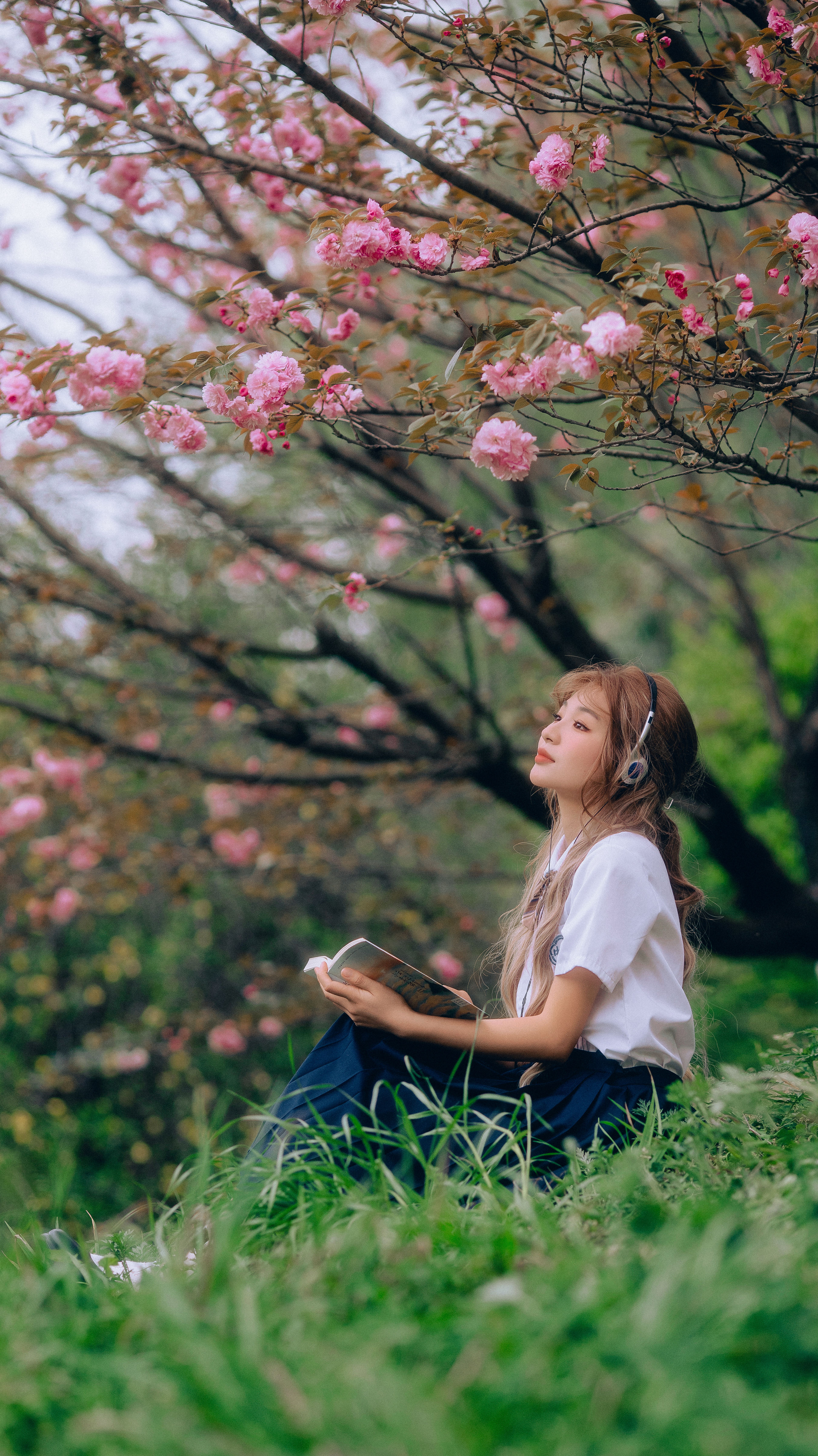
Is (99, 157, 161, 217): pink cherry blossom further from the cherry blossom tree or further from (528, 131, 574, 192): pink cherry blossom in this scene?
(528, 131, 574, 192): pink cherry blossom

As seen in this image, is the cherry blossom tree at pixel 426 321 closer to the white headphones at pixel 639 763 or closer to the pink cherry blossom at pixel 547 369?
the pink cherry blossom at pixel 547 369

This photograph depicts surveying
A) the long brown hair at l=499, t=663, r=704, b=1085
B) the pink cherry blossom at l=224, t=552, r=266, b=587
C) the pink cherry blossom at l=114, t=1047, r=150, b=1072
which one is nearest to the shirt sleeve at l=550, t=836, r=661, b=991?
the long brown hair at l=499, t=663, r=704, b=1085

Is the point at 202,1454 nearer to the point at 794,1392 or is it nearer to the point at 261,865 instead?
the point at 794,1392

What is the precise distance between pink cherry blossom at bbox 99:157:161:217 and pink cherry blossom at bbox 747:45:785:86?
1.66 metres

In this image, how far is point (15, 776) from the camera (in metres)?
4.62

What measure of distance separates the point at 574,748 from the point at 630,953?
449 millimetres

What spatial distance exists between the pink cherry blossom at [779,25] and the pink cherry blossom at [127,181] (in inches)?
67.0

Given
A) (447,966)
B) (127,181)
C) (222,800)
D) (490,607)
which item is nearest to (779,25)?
(127,181)

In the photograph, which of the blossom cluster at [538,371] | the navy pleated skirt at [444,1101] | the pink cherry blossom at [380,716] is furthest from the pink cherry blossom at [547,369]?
the pink cherry blossom at [380,716]

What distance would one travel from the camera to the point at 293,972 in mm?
4652

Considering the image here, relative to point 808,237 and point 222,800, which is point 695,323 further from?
point 222,800

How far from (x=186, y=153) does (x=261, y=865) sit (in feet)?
8.96

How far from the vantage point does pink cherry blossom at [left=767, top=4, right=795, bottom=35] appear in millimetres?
1845

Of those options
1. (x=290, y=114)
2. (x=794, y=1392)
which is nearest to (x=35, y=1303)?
(x=794, y=1392)
